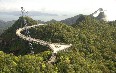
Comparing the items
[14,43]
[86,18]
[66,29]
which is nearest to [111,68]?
[66,29]

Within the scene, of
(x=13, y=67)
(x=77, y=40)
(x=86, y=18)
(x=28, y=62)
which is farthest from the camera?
(x=86, y=18)

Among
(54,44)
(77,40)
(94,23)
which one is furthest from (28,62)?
(94,23)

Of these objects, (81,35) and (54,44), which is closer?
(54,44)

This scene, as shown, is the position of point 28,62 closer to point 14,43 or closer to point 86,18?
point 14,43

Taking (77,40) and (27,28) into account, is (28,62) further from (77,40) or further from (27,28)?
(27,28)

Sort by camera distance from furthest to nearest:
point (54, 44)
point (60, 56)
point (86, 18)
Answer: point (86, 18) → point (54, 44) → point (60, 56)

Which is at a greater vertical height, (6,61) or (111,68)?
(6,61)
